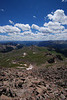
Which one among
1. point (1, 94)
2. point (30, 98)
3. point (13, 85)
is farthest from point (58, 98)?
point (1, 94)

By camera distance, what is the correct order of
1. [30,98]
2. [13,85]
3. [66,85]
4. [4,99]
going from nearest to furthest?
1. [4,99]
2. [30,98]
3. [13,85]
4. [66,85]

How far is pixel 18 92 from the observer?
85.9 ft

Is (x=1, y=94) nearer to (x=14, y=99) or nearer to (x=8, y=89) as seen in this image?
(x=8, y=89)

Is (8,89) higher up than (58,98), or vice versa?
(8,89)

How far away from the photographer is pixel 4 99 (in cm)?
2212

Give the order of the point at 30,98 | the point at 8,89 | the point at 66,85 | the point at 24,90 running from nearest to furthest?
1. the point at 30,98
2. the point at 8,89
3. the point at 24,90
4. the point at 66,85

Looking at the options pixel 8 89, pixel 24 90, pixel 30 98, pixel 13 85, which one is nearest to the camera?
pixel 30 98

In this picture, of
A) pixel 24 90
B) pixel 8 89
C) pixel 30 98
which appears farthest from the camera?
pixel 24 90

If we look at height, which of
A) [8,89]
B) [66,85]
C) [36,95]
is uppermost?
[8,89]

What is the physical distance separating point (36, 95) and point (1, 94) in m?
10.0

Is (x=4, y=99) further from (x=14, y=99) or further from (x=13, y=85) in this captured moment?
(x=13, y=85)

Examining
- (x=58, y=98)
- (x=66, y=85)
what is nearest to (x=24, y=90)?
(x=58, y=98)

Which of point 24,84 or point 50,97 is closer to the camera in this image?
point 50,97

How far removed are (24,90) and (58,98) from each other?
10.9 meters
